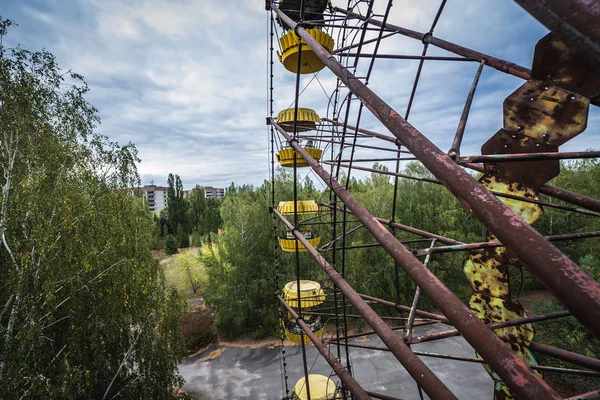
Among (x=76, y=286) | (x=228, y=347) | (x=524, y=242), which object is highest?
(x=524, y=242)

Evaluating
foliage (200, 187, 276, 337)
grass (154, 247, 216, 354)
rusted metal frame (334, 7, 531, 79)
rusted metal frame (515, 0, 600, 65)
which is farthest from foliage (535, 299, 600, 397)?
grass (154, 247, 216, 354)

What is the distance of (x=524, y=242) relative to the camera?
3.74 feet

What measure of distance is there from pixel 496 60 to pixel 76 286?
1000 cm

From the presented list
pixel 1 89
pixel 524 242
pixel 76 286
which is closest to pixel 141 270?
pixel 76 286

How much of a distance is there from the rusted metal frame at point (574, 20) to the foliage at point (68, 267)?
8.41 metres

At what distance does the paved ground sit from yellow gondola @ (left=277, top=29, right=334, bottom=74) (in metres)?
10.4

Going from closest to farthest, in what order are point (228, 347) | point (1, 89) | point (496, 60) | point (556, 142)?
point (556, 142) < point (496, 60) < point (1, 89) < point (228, 347)

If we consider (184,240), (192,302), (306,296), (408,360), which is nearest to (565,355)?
(408,360)

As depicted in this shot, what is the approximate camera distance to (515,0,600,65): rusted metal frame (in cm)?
96

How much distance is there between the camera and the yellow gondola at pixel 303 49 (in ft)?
16.1

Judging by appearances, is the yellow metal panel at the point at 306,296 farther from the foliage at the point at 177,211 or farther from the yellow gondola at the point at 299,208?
the foliage at the point at 177,211

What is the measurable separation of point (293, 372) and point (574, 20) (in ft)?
49.5

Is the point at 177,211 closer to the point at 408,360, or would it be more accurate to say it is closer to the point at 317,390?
the point at 317,390

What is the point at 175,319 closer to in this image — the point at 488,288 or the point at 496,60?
the point at 488,288
